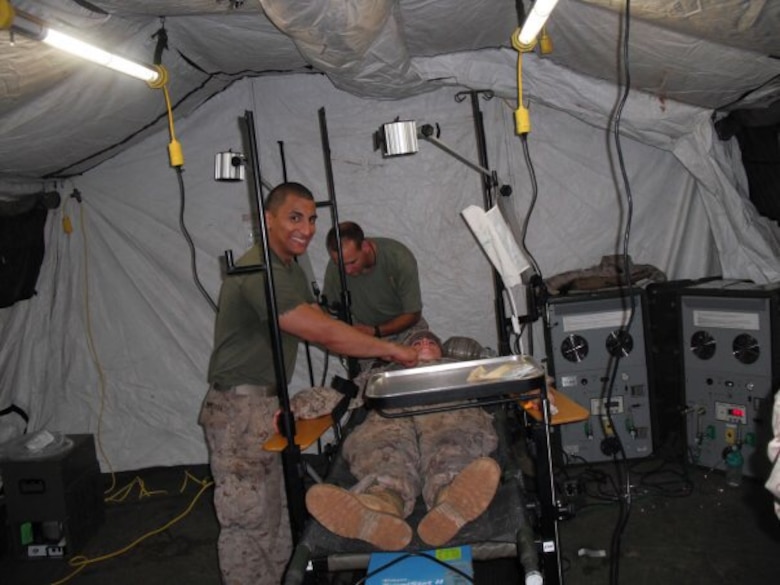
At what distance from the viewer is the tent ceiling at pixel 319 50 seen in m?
2.28

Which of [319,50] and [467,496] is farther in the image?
[319,50]

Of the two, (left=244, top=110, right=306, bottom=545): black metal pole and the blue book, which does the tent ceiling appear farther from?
the blue book

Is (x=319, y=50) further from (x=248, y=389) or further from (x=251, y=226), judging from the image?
(x=251, y=226)

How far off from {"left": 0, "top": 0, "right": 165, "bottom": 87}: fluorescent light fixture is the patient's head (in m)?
1.78

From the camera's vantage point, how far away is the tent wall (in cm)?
421

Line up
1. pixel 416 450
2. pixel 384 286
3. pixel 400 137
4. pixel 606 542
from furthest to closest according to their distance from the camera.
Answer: pixel 384 286, pixel 606 542, pixel 400 137, pixel 416 450

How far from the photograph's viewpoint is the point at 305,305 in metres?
2.32

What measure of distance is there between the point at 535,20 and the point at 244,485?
7.28 ft

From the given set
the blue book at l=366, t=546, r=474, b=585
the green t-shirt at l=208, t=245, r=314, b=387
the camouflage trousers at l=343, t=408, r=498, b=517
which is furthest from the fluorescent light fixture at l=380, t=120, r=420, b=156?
the blue book at l=366, t=546, r=474, b=585

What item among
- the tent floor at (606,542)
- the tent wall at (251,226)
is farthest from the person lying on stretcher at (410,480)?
the tent wall at (251,226)

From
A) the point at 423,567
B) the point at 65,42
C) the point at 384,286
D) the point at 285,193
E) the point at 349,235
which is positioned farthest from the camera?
the point at 384,286

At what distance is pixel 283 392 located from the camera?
2061 mm

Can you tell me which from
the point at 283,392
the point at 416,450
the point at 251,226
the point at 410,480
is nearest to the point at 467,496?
→ the point at 410,480

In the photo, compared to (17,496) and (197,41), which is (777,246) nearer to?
(197,41)
